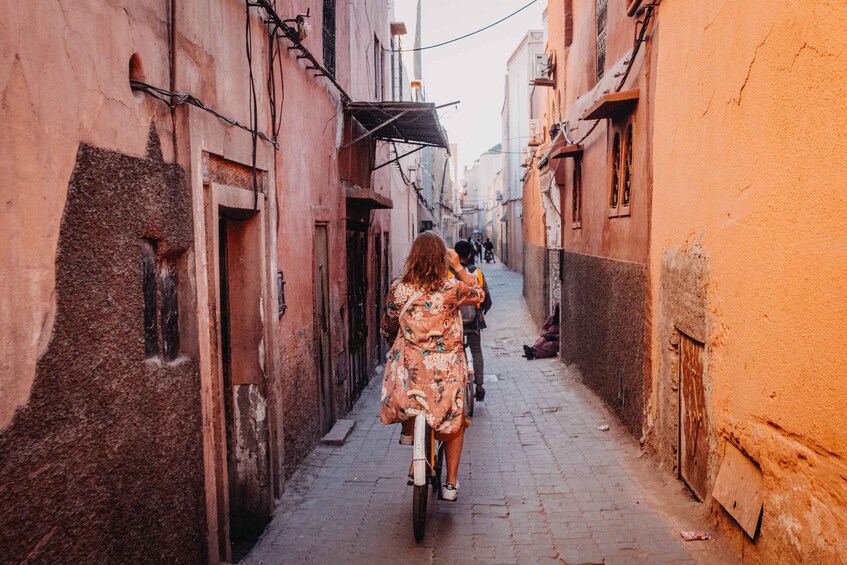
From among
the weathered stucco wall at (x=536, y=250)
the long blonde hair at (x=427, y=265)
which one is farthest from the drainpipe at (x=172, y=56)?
the weathered stucco wall at (x=536, y=250)

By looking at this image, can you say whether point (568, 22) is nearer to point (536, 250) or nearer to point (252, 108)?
point (536, 250)

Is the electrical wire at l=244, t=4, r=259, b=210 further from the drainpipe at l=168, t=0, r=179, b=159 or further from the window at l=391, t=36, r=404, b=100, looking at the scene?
the window at l=391, t=36, r=404, b=100

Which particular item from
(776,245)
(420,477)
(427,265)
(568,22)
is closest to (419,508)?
(420,477)

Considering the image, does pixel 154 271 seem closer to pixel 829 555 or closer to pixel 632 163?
pixel 829 555

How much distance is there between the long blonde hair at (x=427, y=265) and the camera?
4.90 metres

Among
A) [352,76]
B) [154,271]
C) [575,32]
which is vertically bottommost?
[154,271]

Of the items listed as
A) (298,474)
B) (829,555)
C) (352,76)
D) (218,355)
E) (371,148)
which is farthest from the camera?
(371,148)

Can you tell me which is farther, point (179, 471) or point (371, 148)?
point (371, 148)

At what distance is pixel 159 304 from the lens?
11.8 ft

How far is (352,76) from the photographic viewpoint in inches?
390

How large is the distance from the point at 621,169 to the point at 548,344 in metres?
5.76

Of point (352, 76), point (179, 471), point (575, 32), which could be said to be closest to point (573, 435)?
point (179, 471)

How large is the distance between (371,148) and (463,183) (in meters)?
87.6

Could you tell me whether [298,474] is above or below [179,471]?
below
